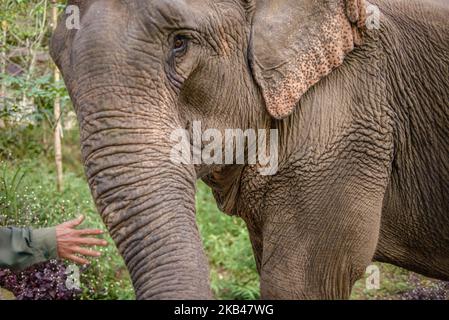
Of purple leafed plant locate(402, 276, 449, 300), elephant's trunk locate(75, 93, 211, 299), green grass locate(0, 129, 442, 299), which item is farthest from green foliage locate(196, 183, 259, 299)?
elephant's trunk locate(75, 93, 211, 299)

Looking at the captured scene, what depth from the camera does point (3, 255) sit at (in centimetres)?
359

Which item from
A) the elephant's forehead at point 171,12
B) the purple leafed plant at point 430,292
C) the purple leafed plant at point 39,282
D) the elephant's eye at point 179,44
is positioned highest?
the elephant's forehead at point 171,12

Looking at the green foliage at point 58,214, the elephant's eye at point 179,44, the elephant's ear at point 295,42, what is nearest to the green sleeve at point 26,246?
the elephant's eye at point 179,44

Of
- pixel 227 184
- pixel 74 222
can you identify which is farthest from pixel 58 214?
pixel 74 222

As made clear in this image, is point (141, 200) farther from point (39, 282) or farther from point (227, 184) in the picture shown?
point (39, 282)

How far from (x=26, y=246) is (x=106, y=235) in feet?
12.1

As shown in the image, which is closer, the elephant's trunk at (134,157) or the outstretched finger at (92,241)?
the elephant's trunk at (134,157)

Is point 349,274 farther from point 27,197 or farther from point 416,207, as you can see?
point 27,197

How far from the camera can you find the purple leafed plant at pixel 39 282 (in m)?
5.29

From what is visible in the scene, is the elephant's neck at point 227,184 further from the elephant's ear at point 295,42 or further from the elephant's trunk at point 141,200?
the elephant's trunk at point 141,200

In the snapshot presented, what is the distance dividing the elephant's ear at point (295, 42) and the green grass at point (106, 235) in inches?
100
